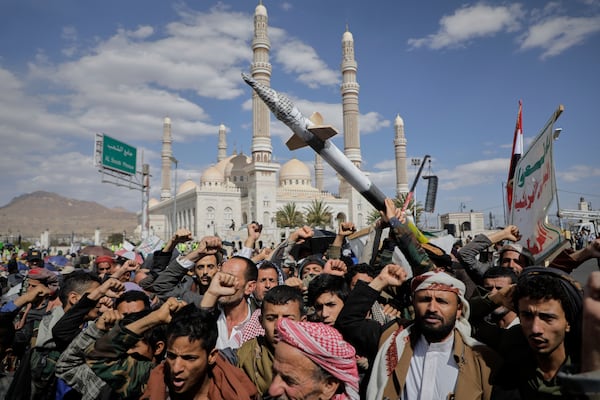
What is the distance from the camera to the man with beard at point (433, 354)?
2.10m

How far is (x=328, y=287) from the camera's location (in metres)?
2.89

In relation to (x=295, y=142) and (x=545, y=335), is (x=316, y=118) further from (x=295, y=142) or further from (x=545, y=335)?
(x=545, y=335)

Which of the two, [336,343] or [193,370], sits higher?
[336,343]

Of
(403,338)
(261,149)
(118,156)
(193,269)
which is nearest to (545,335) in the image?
(403,338)

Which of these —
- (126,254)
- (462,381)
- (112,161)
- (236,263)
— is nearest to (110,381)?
(236,263)

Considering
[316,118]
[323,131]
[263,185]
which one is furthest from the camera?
[263,185]

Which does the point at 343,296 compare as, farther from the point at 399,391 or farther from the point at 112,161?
the point at 112,161

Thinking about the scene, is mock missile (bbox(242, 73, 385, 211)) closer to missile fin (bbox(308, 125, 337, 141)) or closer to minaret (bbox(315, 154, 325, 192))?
missile fin (bbox(308, 125, 337, 141))

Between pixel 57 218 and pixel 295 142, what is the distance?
17111 centimetres

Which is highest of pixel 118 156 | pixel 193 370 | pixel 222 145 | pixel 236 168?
pixel 222 145

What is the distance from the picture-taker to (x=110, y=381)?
7.54 ft

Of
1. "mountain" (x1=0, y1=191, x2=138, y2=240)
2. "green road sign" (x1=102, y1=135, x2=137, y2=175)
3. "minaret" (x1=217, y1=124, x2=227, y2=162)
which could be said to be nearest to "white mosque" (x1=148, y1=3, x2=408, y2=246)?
"minaret" (x1=217, y1=124, x2=227, y2=162)

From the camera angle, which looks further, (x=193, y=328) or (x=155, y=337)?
(x=155, y=337)

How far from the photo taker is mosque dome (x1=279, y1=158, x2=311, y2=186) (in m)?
54.9
